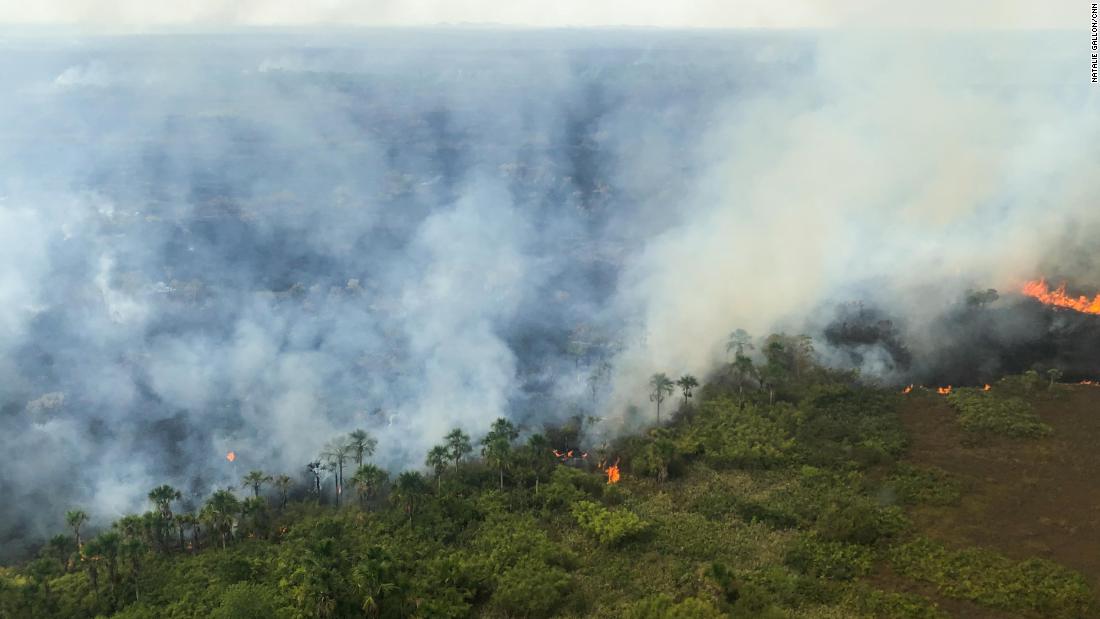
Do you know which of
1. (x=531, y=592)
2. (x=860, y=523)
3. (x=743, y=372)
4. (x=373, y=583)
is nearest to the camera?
(x=373, y=583)

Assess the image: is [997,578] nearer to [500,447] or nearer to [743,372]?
[743,372]

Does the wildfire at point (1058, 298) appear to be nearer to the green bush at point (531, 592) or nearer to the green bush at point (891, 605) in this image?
the green bush at point (891, 605)

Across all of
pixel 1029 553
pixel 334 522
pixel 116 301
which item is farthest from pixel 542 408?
pixel 116 301

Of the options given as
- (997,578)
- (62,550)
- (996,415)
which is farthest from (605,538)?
(996,415)

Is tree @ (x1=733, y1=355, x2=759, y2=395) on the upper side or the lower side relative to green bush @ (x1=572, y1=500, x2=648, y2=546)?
upper

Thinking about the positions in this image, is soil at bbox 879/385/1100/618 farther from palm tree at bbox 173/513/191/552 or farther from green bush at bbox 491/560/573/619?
palm tree at bbox 173/513/191/552

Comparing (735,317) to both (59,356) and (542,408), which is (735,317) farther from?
(59,356)

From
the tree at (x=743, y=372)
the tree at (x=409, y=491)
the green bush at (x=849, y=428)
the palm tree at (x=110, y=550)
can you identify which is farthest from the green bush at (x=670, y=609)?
the tree at (x=743, y=372)

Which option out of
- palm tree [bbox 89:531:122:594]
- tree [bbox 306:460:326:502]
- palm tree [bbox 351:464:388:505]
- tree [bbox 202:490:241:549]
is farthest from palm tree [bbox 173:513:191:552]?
tree [bbox 306:460:326:502]
